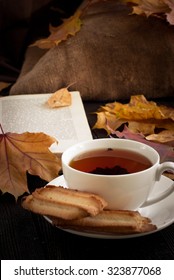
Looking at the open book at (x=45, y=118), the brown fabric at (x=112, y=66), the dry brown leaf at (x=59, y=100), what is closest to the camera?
the open book at (x=45, y=118)

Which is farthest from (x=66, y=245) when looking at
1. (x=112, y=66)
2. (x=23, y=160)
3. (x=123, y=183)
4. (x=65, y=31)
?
(x=65, y=31)

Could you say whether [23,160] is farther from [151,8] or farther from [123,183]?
[151,8]

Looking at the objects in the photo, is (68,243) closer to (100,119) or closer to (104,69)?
(100,119)

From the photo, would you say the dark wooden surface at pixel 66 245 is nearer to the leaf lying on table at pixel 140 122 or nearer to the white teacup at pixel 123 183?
the white teacup at pixel 123 183

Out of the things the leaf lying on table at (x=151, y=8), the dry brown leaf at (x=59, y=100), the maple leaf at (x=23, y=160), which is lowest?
the dry brown leaf at (x=59, y=100)

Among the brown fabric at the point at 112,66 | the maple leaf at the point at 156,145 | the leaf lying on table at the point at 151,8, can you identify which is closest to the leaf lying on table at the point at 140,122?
the maple leaf at the point at 156,145

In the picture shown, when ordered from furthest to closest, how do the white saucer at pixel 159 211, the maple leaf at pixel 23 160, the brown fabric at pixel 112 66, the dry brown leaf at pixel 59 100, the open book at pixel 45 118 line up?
the brown fabric at pixel 112 66, the dry brown leaf at pixel 59 100, the open book at pixel 45 118, the maple leaf at pixel 23 160, the white saucer at pixel 159 211

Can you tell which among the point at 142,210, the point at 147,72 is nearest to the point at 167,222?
the point at 142,210
